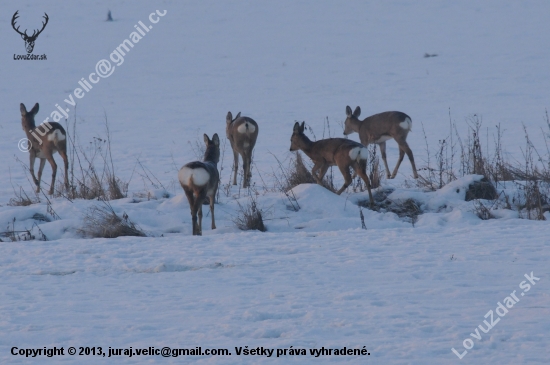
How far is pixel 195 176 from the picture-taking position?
9.24 metres

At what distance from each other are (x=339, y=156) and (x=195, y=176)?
9.65 ft

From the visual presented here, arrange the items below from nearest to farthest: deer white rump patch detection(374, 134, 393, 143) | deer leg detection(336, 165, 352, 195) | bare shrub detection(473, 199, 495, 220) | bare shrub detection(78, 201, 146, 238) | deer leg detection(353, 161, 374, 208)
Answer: bare shrub detection(78, 201, 146, 238) < bare shrub detection(473, 199, 495, 220) < deer leg detection(353, 161, 374, 208) < deer leg detection(336, 165, 352, 195) < deer white rump patch detection(374, 134, 393, 143)

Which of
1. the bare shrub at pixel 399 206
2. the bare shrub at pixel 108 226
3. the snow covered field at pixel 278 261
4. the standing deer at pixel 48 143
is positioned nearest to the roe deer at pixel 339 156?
the bare shrub at pixel 399 206

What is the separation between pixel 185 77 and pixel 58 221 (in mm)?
20206

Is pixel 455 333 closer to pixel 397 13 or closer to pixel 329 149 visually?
pixel 329 149

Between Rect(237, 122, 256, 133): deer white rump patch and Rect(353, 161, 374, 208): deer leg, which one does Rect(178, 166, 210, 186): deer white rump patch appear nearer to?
Rect(353, 161, 374, 208): deer leg

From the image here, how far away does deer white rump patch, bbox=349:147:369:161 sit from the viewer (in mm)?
11180

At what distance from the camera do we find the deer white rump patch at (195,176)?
9.23m

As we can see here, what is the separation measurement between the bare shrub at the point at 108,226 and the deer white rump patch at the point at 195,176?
2.62 ft

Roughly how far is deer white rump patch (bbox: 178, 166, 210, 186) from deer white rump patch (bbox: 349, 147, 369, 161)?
269cm

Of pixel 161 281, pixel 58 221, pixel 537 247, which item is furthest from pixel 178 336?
pixel 58 221

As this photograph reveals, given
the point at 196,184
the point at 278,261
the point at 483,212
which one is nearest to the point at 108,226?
the point at 196,184

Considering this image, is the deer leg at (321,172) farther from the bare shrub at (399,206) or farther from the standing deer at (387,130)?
the standing deer at (387,130)

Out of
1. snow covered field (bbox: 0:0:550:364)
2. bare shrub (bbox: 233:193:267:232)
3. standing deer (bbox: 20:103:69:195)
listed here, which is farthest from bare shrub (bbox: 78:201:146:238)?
standing deer (bbox: 20:103:69:195)
